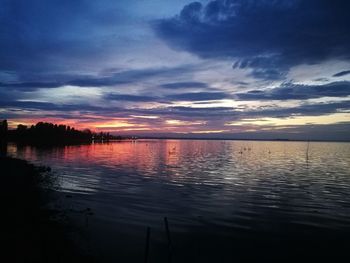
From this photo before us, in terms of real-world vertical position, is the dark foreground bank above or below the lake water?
above

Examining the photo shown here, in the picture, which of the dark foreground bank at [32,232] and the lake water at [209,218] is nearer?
the dark foreground bank at [32,232]

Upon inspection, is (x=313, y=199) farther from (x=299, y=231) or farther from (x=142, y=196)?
(x=142, y=196)

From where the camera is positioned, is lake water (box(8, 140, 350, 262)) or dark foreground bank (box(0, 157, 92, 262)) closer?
dark foreground bank (box(0, 157, 92, 262))

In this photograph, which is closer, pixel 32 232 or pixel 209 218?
pixel 32 232

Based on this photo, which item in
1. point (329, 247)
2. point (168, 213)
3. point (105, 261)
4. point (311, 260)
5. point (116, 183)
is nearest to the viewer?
point (105, 261)

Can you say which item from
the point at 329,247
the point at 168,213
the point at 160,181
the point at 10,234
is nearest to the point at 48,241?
the point at 10,234

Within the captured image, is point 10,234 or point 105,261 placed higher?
point 10,234

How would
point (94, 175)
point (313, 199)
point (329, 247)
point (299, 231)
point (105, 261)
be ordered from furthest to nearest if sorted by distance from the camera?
point (94, 175) < point (313, 199) < point (299, 231) < point (329, 247) < point (105, 261)

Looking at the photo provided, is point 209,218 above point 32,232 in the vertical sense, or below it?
below

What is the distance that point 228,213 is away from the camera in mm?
27984

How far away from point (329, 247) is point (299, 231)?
327 centimetres

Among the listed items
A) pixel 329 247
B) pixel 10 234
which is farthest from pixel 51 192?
pixel 329 247

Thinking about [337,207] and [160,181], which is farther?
[160,181]

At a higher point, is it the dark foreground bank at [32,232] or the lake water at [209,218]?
the dark foreground bank at [32,232]
